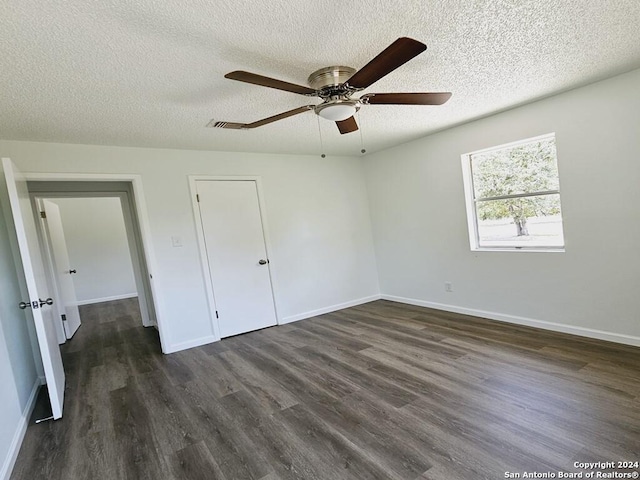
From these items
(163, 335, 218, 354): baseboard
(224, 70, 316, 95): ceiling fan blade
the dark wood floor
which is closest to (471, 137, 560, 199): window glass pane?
the dark wood floor

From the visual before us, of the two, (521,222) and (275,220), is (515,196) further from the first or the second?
(275,220)

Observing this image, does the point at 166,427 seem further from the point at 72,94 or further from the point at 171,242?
the point at 72,94

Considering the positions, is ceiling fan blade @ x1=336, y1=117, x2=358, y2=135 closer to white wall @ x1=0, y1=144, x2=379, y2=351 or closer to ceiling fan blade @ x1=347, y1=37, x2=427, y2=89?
ceiling fan blade @ x1=347, y1=37, x2=427, y2=89

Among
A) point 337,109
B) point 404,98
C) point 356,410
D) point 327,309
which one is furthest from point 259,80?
point 327,309

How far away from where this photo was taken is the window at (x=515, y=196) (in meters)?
3.31

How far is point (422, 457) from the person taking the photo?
70.4 inches

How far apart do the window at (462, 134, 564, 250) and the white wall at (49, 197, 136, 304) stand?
7.71 metres

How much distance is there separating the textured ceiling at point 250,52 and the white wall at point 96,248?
5369mm

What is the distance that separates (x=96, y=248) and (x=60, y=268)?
292 centimetres

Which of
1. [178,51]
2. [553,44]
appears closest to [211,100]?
[178,51]

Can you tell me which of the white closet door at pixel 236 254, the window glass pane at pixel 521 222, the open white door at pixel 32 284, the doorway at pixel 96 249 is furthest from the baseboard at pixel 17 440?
the window glass pane at pixel 521 222

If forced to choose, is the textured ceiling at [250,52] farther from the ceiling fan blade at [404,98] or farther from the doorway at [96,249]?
the doorway at [96,249]

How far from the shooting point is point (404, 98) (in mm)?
2088

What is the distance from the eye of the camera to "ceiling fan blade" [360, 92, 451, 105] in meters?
2.03
